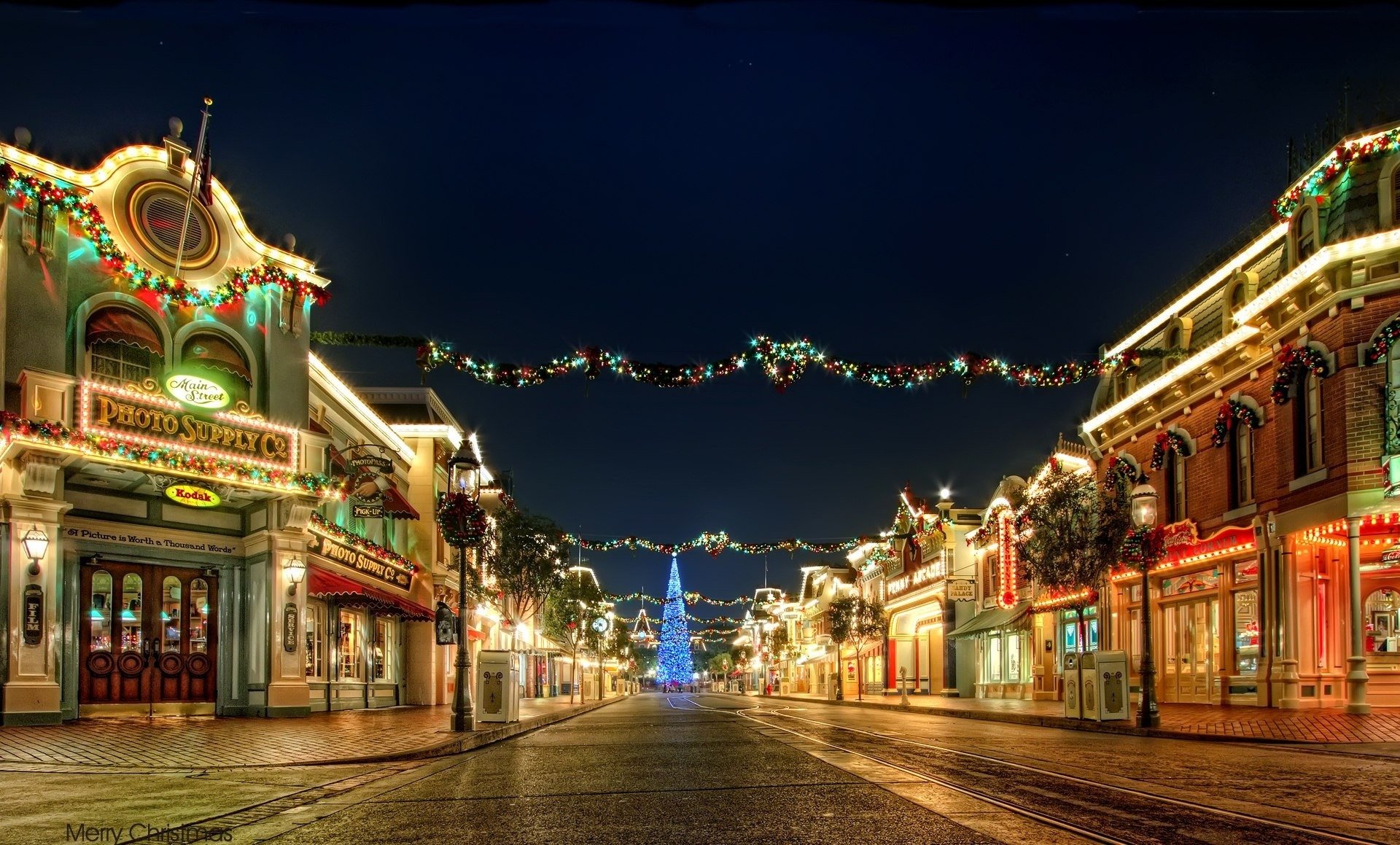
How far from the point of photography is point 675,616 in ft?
588

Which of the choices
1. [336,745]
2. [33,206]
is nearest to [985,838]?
[336,745]

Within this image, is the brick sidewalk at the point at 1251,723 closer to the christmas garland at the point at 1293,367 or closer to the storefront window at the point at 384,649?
the christmas garland at the point at 1293,367

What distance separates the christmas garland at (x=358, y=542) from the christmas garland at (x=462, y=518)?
5.12 metres

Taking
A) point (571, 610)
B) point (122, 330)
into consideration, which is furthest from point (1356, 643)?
point (571, 610)

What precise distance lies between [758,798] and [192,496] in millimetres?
17141

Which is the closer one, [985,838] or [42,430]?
[985,838]

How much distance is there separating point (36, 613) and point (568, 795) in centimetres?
1337

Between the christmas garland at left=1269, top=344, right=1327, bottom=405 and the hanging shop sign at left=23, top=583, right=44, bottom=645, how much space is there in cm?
2417

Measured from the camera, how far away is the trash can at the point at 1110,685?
2392 cm

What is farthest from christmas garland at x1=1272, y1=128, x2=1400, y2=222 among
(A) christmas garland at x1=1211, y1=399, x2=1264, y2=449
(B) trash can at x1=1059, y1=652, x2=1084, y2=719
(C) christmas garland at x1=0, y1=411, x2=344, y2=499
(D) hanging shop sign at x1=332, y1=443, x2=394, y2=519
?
(D) hanging shop sign at x1=332, y1=443, x2=394, y2=519

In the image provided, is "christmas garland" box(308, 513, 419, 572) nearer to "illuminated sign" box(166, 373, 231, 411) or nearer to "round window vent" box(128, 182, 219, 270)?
"illuminated sign" box(166, 373, 231, 411)

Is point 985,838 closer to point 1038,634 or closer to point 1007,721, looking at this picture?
point 1007,721

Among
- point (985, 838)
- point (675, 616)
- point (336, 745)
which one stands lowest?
point (675, 616)

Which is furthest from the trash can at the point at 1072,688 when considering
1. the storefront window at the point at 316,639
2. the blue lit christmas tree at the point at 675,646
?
the blue lit christmas tree at the point at 675,646
